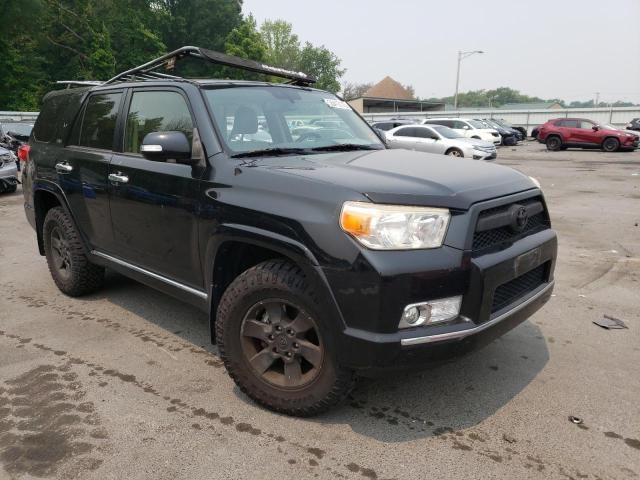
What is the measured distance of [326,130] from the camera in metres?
3.83

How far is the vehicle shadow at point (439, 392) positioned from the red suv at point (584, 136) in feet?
78.9

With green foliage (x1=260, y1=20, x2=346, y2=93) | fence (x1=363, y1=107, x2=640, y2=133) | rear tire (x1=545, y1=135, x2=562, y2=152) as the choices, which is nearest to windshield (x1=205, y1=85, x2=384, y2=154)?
rear tire (x1=545, y1=135, x2=562, y2=152)

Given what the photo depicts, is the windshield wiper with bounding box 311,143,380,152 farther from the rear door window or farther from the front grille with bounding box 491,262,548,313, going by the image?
the rear door window

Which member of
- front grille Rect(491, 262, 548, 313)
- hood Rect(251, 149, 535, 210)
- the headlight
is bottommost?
front grille Rect(491, 262, 548, 313)

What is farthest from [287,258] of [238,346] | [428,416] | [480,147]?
[480,147]

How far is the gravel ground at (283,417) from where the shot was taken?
251 centimetres

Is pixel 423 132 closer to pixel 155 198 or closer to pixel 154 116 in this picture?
pixel 154 116

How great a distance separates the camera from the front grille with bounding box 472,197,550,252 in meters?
2.63

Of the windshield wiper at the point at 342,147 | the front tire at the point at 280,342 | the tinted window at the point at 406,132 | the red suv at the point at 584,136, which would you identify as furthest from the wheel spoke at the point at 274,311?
the red suv at the point at 584,136

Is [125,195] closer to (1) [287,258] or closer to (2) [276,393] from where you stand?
(1) [287,258]

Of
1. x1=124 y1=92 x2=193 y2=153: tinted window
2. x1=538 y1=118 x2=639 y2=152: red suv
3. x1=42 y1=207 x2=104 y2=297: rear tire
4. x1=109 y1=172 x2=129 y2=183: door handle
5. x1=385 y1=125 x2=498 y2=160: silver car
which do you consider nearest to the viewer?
x1=124 y1=92 x2=193 y2=153: tinted window

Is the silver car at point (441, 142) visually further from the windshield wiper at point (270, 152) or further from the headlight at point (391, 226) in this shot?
the headlight at point (391, 226)

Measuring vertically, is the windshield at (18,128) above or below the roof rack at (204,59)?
below

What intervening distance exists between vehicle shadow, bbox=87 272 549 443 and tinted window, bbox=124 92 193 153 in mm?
1525
